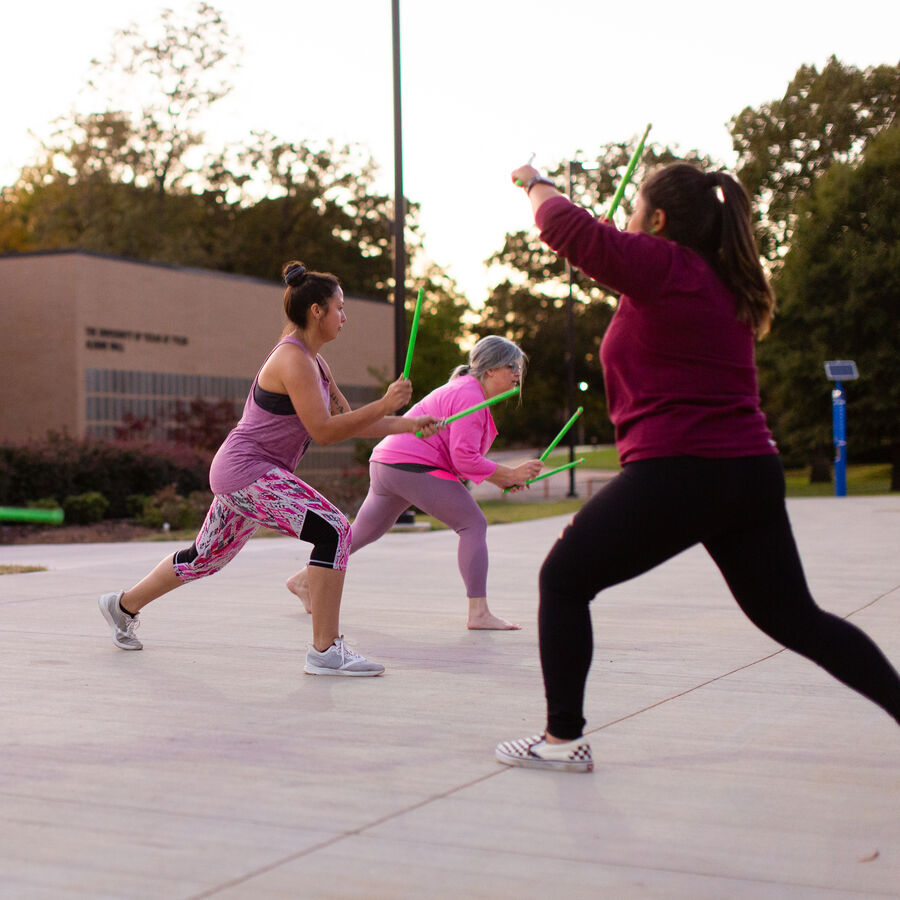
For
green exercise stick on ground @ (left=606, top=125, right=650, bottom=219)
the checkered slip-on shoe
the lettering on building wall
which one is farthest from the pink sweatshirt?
the lettering on building wall

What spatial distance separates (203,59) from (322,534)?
49.6 metres

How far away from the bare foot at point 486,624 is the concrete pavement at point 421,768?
0.09 meters

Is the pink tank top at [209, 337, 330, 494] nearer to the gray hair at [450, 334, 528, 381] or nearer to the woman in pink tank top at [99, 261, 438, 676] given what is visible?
the woman in pink tank top at [99, 261, 438, 676]

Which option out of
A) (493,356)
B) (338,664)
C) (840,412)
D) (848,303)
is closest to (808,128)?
(848,303)

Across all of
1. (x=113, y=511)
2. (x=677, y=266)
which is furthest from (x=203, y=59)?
(x=677, y=266)

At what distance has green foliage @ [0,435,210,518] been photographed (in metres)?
18.9

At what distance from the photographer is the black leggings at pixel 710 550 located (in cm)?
369

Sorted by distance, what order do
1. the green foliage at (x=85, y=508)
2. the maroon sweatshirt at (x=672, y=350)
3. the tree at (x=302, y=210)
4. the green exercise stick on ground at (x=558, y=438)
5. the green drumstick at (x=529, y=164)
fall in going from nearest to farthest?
the maroon sweatshirt at (x=672, y=350) < the green drumstick at (x=529, y=164) < the green exercise stick on ground at (x=558, y=438) < the green foliage at (x=85, y=508) < the tree at (x=302, y=210)

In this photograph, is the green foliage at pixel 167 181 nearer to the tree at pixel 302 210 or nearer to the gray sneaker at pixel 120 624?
the tree at pixel 302 210

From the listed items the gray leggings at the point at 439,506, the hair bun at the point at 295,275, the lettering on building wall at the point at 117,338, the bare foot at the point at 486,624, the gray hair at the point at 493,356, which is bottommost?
the bare foot at the point at 486,624

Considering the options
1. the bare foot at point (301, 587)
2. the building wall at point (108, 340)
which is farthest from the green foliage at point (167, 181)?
the bare foot at point (301, 587)

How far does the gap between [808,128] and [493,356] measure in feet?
130

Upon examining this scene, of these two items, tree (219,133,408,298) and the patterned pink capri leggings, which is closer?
the patterned pink capri leggings

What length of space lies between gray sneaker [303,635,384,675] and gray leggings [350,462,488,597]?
159 cm
